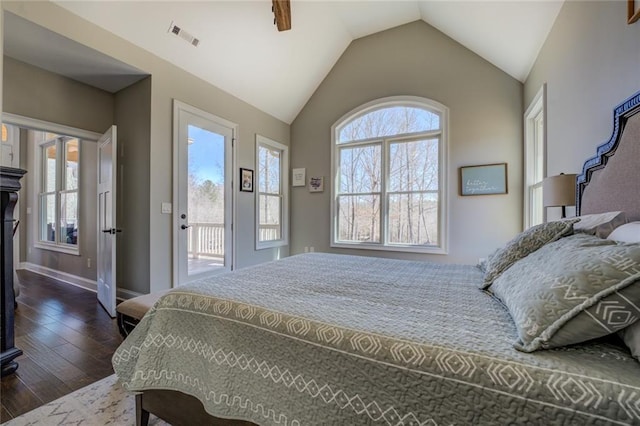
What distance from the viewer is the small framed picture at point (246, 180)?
4.11 m

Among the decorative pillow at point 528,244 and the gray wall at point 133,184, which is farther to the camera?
the gray wall at point 133,184

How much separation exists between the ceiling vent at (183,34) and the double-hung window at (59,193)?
2.63 meters

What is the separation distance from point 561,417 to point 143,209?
359cm

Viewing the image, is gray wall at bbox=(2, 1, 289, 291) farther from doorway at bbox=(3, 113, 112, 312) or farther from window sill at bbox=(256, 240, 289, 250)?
doorway at bbox=(3, 113, 112, 312)

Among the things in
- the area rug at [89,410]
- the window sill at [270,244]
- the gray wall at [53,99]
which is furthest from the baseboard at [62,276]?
the area rug at [89,410]

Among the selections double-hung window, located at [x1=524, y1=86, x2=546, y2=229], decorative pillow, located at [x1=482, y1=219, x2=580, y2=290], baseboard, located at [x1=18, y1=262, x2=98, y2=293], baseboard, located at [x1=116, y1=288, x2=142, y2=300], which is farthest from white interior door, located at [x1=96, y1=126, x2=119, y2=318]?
double-hung window, located at [x1=524, y1=86, x2=546, y2=229]

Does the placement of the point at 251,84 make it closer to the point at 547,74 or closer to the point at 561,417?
the point at 547,74

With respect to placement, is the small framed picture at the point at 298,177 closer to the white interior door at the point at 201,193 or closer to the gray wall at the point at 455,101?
the gray wall at the point at 455,101

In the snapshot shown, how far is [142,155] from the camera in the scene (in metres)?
3.15

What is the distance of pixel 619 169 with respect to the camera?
1420 mm

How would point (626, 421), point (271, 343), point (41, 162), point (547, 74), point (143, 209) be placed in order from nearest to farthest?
1. point (626, 421)
2. point (271, 343)
3. point (547, 74)
4. point (143, 209)
5. point (41, 162)

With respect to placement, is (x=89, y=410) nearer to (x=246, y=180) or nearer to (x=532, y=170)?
(x=246, y=180)

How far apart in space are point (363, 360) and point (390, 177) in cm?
381

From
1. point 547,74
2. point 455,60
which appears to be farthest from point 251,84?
point 547,74
